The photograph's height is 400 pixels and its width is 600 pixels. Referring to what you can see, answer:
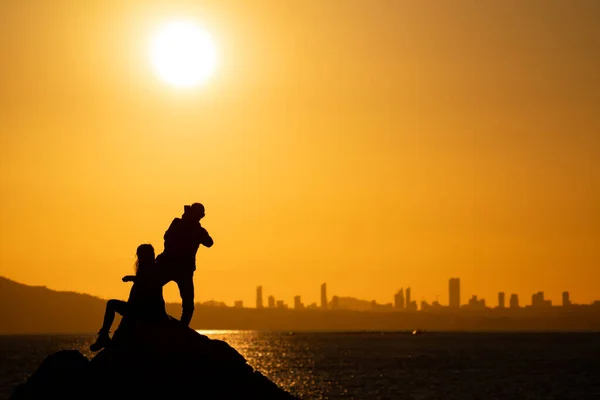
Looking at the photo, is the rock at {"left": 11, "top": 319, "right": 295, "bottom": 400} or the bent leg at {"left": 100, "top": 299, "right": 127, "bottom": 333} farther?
the bent leg at {"left": 100, "top": 299, "right": 127, "bottom": 333}

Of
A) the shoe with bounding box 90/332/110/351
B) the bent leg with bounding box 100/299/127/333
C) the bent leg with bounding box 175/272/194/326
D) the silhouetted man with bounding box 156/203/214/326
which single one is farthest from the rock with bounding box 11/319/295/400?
the silhouetted man with bounding box 156/203/214/326

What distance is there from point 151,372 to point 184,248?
2.96 meters

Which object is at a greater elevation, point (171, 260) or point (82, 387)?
point (171, 260)

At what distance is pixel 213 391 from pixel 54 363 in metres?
3.15

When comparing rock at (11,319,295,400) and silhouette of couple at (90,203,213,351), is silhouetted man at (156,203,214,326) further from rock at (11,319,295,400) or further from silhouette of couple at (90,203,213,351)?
rock at (11,319,295,400)

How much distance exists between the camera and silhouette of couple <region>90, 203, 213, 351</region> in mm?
20953

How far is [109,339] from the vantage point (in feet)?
66.7

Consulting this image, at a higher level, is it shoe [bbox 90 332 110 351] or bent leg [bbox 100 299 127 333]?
bent leg [bbox 100 299 127 333]

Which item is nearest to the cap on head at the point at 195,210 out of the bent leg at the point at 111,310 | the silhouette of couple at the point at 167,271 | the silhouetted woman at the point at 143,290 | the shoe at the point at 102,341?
the silhouette of couple at the point at 167,271

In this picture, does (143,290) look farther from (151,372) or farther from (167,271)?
(151,372)

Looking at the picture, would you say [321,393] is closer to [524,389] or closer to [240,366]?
[524,389]

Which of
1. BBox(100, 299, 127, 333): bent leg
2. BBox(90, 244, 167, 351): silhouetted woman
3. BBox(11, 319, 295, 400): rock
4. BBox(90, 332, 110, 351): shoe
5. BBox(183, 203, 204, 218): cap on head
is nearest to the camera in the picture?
BBox(11, 319, 295, 400): rock

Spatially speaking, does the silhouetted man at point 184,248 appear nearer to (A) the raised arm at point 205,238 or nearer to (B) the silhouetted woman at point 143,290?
(A) the raised arm at point 205,238

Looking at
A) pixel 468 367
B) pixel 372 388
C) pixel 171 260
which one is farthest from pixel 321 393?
pixel 171 260
